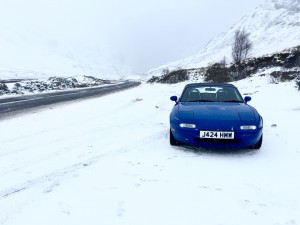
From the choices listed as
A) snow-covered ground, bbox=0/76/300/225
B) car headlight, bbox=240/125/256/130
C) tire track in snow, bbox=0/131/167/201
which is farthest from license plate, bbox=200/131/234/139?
tire track in snow, bbox=0/131/167/201

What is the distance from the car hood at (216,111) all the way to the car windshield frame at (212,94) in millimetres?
307

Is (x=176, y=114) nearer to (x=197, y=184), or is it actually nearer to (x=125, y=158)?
(x=125, y=158)

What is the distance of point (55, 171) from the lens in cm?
452

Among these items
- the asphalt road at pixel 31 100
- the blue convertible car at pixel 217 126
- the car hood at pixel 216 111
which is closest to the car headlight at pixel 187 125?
the blue convertible car at pixel 217 126

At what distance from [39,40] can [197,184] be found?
5990 inches

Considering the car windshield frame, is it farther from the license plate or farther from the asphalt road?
the asphalt road

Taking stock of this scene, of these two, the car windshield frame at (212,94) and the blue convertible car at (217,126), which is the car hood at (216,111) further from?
the car windshield frame at (212,94)

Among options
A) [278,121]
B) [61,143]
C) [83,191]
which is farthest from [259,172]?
[278,121]

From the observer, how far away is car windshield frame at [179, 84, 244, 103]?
21.9 feet

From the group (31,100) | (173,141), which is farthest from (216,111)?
(31,100)

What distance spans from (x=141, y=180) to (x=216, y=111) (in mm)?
2240

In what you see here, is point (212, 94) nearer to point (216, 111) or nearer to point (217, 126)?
point (216, 111)

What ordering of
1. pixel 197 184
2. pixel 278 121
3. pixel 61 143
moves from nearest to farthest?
pixel 197 184 → pixel 61 143 → pixel 278 121

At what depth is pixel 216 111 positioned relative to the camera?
5.70 metres
